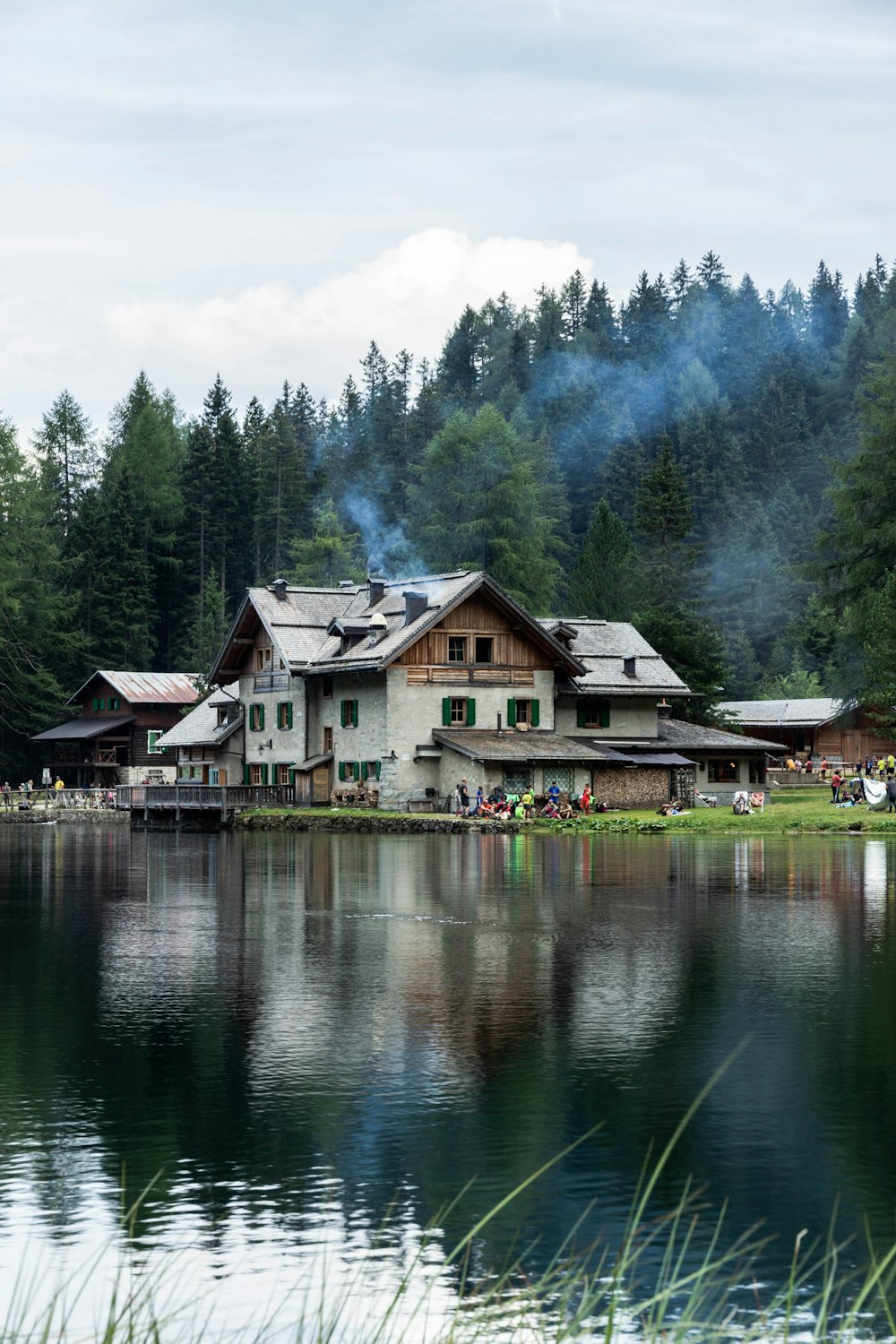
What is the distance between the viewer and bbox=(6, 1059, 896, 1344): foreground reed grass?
9.22 meters

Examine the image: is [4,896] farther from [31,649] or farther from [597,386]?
[597,386]

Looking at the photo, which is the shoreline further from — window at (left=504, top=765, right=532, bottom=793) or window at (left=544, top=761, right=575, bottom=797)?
window at (left=544, top=761, right=575, bottom=797)

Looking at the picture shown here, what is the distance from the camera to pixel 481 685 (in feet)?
251

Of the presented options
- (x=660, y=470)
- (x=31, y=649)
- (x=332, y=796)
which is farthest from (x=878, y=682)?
(x=31, y=649)

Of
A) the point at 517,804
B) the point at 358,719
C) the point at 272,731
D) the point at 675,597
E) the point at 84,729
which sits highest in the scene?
the point at 675,597

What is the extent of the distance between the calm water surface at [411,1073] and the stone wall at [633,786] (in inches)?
1646

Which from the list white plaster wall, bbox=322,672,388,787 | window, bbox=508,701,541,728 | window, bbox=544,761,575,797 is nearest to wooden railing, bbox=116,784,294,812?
white plaster wall, bbox=322,672,388,787

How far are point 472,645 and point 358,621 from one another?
17.2 ft

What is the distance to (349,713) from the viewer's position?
77062mm

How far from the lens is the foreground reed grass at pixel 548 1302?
9219 millimetres

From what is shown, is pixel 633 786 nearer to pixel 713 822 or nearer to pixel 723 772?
pixel 723 772

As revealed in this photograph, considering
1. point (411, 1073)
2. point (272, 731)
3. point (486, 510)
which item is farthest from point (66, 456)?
point (411, 1073)

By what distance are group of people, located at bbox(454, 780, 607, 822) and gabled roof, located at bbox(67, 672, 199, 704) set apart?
43.3m

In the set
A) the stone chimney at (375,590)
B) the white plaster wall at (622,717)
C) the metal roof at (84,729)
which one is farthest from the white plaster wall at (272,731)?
the metal roof at (84,729)
